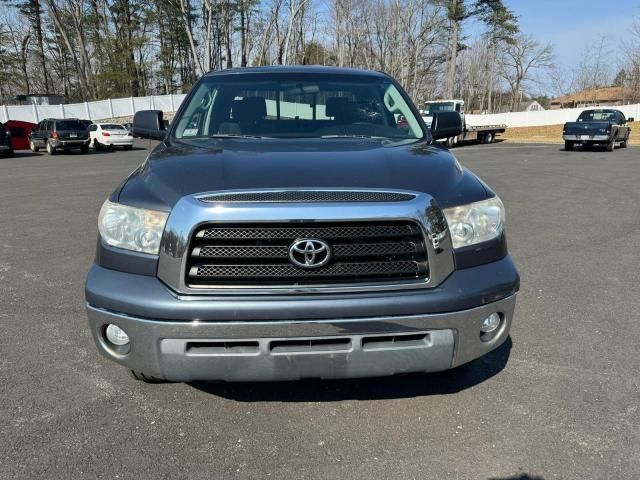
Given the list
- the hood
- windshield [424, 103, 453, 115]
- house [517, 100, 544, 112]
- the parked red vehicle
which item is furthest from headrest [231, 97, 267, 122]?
house [517, 100, 544, 112]

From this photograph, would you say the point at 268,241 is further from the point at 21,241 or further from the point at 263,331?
the point at 21,241

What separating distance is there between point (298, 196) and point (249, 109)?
1.66 m

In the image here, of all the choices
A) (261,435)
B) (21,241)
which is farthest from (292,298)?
(21,241)

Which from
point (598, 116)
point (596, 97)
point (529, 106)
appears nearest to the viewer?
point (598, 116)

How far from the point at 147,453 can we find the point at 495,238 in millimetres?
2001

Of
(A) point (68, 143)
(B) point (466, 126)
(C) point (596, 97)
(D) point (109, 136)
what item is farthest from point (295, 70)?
(C) point (596, 97)

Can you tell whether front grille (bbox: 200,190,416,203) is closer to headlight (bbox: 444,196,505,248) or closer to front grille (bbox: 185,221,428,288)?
front grille (bbox: 185,221,428,288)

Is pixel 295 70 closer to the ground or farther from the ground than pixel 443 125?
farther from the ground

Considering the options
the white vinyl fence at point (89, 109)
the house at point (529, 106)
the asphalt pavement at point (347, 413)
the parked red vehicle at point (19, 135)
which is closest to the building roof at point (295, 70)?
the asphalt pavement at point (347, 413)

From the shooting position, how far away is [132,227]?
242 cm

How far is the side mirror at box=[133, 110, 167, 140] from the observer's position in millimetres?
4129

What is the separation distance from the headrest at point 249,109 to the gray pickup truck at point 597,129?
67.6 ft

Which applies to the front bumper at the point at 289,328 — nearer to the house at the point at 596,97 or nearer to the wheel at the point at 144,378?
the wheel at the point at 144,378

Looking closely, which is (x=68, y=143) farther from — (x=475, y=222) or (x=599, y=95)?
(x=599, y=95)
